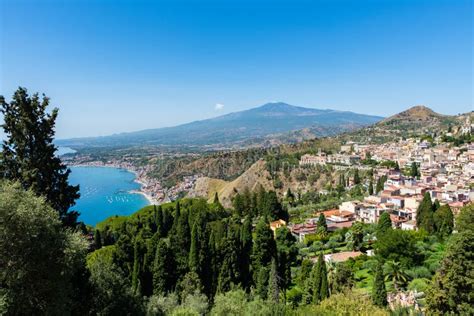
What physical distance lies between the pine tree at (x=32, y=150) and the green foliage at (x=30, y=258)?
2124 millimetres

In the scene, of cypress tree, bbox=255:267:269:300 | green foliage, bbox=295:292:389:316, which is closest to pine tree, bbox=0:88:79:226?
green foliage, bbox=295:292:389:316

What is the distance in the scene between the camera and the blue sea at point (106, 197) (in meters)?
81.7

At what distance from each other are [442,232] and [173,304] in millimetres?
22650

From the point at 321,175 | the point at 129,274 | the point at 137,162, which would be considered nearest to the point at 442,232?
the point at 129,274

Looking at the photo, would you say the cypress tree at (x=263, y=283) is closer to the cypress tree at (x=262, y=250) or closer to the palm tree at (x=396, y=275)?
the cypress tree at (x=262, y=250)

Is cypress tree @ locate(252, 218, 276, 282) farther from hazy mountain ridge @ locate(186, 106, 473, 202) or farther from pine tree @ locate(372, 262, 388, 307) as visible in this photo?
hazy mountain ridge @ locate(186, 106, 473, 202)

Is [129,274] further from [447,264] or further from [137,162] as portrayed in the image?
[137,162]

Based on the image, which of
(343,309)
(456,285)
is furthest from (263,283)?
(456,285)

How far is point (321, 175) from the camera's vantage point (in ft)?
221

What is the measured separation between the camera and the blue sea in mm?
81662

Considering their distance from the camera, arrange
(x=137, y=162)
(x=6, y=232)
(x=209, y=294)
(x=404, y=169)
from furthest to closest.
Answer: (x=137, y=162), (x=404, y=169), (x=209, y=294), (x=6, y=232)

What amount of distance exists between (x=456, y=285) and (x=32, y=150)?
15.8 metres

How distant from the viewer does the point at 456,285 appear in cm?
1293

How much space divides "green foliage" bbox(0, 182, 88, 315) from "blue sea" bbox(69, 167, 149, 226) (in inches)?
2723
